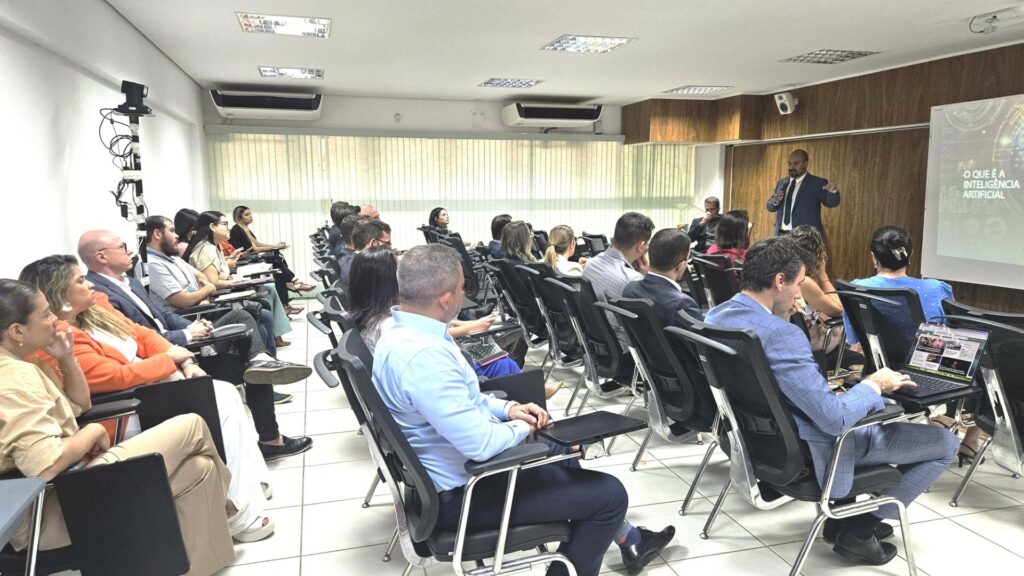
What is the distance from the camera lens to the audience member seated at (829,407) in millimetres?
2035

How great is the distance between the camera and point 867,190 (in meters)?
7.97

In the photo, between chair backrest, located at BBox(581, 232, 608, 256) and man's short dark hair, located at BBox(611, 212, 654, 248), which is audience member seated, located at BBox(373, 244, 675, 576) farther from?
chair backrest, located at BBox(581, 232, 608, 256)

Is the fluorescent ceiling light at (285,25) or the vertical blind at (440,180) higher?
the fluorescent ceiling light at (285,25)

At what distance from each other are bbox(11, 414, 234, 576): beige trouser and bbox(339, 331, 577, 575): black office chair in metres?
0.74

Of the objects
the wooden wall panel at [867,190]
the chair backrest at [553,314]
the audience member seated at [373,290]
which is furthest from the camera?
the wooden wall panel at [867,190]

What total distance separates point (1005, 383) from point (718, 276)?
222 centimetres

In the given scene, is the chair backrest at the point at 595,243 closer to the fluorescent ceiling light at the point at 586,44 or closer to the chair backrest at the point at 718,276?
the fluorescent ceiling light at the point at 586,44

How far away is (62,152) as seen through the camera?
366cm

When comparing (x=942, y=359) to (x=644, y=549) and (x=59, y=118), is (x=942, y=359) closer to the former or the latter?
(x=644, y=549)

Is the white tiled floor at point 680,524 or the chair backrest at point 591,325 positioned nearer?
the white tiled floor at point 680,524

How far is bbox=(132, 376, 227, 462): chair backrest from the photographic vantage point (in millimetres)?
2357

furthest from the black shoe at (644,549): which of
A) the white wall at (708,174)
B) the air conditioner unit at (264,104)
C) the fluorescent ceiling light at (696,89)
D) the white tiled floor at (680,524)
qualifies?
the white wall at (708,174)

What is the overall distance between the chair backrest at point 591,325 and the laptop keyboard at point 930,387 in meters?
1.43

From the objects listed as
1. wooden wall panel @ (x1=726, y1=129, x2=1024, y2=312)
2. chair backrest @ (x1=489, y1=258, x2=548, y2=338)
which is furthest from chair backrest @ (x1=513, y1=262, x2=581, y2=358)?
wooden wall panel @ (x1=726, y1=129, x2=1024, y2=312)
